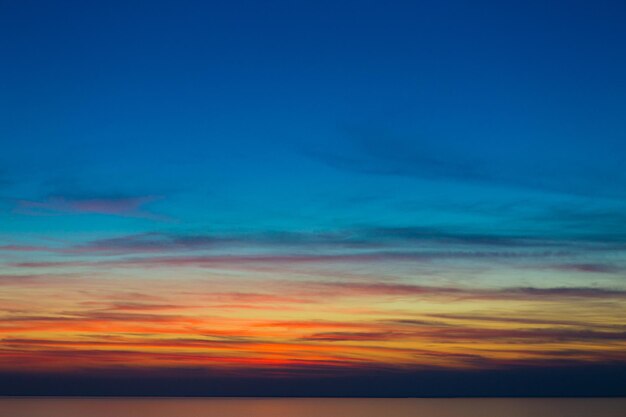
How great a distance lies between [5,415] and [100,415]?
41.2 feet

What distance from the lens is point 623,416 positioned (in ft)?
405

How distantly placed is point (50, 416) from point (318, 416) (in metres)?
39.8

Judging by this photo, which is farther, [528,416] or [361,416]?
[361,416]

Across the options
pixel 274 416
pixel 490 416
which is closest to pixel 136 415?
pixel 274 416

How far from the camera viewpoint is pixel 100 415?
122000 mm

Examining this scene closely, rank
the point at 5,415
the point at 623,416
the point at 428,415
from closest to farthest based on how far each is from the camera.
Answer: the point at 5,415, the point at 623,416, the point at 428,415

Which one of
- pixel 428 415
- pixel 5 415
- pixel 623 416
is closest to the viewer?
pixel 5 415

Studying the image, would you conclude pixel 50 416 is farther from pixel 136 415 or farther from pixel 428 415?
pixel 428 415

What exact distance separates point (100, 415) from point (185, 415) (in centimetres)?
1707

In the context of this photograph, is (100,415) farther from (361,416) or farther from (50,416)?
(361,416)

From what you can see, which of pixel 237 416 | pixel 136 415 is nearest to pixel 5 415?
pixel 136 415

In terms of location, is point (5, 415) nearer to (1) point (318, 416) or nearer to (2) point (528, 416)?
(1) point (318, 416)

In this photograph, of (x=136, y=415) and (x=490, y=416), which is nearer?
(x=490, y=416)

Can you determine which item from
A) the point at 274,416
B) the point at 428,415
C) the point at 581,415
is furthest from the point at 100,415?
the point at 581,415
